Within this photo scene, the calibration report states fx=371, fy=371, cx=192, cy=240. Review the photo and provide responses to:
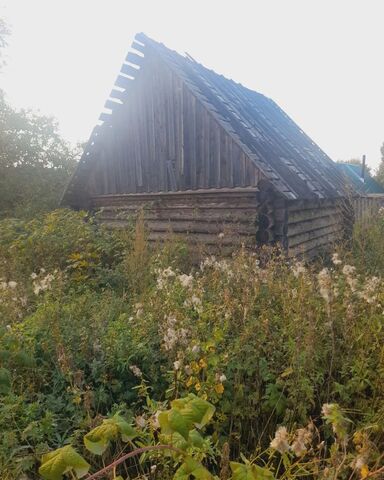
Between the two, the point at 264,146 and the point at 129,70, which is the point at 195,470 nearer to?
the point at 264,146

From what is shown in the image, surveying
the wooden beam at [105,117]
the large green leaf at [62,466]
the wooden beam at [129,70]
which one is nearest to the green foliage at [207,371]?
the large green leaf at [62,466]

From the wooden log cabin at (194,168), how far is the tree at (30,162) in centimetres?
800

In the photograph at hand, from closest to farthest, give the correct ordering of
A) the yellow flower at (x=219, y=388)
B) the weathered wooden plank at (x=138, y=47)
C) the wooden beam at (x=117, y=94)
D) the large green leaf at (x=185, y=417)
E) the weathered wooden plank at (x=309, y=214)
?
the large green leaf at (x=185, y=417) < the yellow flower at (x=219, y=388) < the weathered wooden plank at (x=309, y=214) < the weathered wooden plank at (x=138, y=47) < the wooden beam at (x=117, y=94)

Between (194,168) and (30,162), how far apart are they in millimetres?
13424

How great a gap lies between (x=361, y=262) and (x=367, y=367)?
3849 mm

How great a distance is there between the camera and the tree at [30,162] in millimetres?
16453

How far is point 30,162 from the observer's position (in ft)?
59.1

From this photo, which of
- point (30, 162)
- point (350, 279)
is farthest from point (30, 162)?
point (350, 279)

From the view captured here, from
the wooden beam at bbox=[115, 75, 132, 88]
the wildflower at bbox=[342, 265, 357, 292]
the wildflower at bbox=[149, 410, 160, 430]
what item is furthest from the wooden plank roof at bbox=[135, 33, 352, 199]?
the wildflower at bbox=[149, 410, 160, 430]

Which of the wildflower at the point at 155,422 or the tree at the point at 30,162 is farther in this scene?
the tree at the point at 30,162

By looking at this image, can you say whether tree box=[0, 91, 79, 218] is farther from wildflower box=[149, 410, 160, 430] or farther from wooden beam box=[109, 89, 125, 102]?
wildflower box=[149, 410, 160, 430]

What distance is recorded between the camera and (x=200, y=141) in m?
7.16

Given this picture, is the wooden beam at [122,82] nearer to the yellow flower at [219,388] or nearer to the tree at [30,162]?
the yellow flower at [219,388]

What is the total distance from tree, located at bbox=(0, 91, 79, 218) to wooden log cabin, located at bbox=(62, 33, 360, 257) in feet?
26.3
